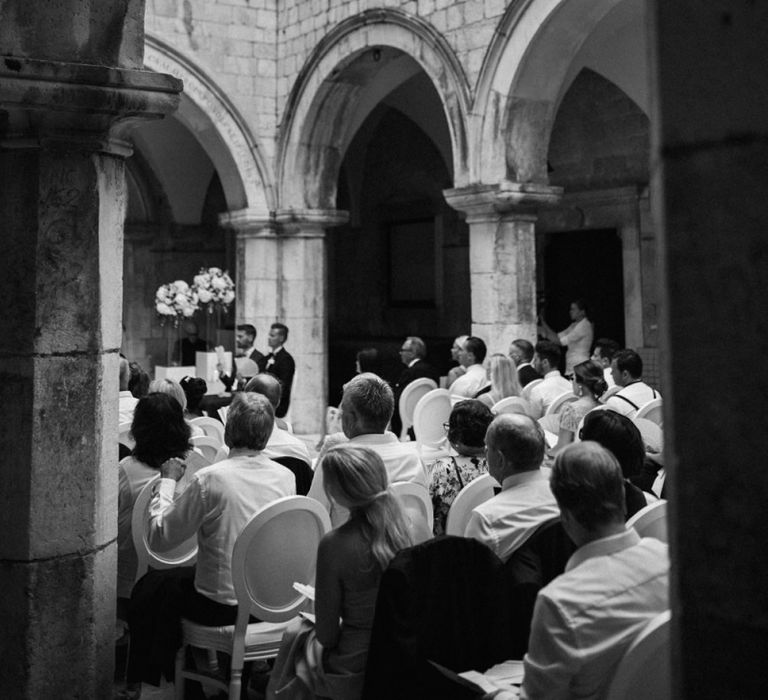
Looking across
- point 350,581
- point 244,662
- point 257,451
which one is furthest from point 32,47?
point 244,662

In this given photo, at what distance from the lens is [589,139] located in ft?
37.2

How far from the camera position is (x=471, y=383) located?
6.68m

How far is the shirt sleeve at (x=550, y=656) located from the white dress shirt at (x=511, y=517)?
56 centimetres

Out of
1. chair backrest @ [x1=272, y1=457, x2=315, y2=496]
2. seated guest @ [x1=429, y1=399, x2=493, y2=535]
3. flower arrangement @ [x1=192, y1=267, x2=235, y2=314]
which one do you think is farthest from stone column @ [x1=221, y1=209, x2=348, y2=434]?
A: seated guest @ [x1=429, y1=399, x2=493, y2=535]

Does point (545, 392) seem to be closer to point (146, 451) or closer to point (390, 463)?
point (390, 463)

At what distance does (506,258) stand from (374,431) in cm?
454

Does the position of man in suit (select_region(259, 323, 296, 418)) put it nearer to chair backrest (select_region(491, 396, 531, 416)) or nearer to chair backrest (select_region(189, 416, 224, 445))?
chair backrest (select_region(189, 416, 224, 445))

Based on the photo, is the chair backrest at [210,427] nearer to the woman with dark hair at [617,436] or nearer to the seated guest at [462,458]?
the seated guest at [462,458]

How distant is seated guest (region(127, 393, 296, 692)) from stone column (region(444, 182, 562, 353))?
498 centimetres

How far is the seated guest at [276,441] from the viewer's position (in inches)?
164

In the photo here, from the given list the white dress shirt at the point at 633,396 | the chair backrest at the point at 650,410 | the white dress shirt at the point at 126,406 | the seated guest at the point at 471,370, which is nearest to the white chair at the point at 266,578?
the white dress shirt at the point at 126,406

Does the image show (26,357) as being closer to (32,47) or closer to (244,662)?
(32,47)

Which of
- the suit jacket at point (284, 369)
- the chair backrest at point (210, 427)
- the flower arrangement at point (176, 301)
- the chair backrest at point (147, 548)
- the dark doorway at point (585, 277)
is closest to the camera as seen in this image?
the chair backrest at point (147, 548)

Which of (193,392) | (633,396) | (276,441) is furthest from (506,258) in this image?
(276,441)
